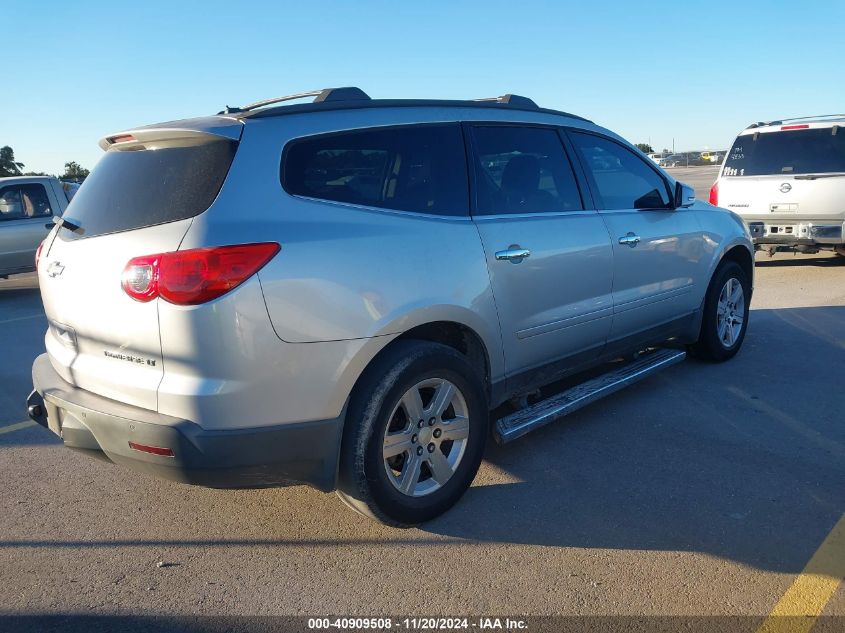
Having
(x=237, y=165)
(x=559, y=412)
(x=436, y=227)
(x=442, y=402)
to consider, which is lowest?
(x=559, y=412)

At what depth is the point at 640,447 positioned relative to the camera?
416cm

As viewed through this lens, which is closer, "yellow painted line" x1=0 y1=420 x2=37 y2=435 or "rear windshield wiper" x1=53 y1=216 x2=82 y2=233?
"rear windshield wiper" x1=53 y1=216 x2=82 y2=233

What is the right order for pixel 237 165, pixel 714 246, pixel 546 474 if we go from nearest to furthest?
1. pixel 237 165
2. pixel 546 474
3. pixel 714 246

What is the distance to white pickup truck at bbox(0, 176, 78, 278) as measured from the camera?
11.2m

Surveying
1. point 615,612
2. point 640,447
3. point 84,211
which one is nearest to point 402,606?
point 615,612

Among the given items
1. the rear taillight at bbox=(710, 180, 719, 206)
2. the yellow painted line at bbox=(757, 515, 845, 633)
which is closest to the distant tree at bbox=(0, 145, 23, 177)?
the rear taillight at bbox=(710, 180, 719, 206)

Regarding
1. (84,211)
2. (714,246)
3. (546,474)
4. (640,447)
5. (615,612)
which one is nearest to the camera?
(615,612)

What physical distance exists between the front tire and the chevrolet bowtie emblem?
4.61 ft

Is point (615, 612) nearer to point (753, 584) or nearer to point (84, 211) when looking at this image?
point (753, 584)

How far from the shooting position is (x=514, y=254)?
3744 millimetres

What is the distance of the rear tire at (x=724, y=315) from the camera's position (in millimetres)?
5547

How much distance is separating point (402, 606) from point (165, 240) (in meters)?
1.62

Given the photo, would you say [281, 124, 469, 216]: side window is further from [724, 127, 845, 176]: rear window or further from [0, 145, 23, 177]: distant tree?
[0, 145, 23, 177]: distant tree

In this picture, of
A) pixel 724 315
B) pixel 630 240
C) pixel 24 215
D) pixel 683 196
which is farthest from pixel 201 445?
pixel 24 215
